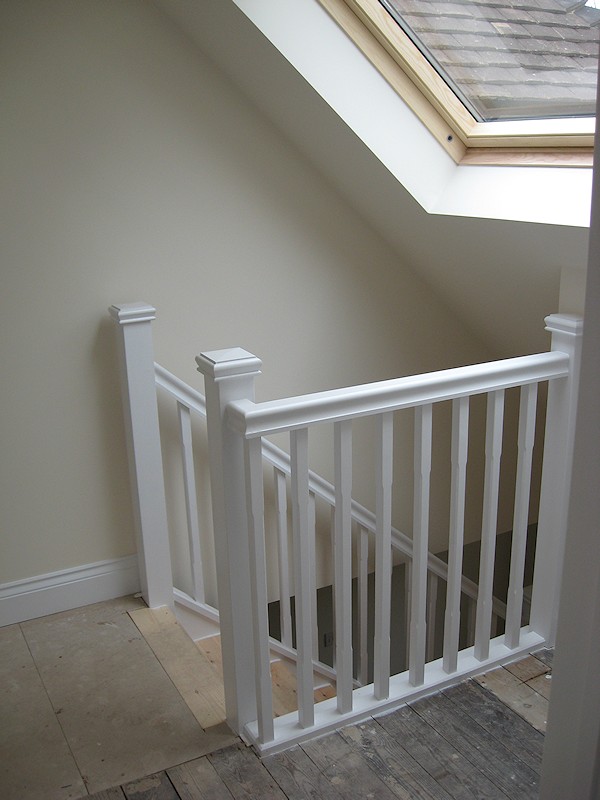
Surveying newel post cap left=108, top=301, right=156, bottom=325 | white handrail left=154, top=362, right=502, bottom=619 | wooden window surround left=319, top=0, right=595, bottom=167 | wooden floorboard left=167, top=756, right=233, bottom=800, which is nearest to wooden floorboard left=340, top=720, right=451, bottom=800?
wooden floorboard left=167, top=756, right=233, bottom=800

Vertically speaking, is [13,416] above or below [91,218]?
below

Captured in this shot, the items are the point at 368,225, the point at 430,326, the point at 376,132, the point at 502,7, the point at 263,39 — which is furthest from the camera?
the point at 430,326

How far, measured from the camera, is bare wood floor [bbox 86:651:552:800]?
1.68 meters

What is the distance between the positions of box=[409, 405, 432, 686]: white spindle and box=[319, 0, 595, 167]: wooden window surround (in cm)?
72

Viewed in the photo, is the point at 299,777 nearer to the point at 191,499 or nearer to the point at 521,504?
the point at 521,504

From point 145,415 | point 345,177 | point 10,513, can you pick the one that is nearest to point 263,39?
point 345,177

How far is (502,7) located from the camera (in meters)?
1.74

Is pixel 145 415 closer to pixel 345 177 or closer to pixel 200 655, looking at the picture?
pixel 200 655

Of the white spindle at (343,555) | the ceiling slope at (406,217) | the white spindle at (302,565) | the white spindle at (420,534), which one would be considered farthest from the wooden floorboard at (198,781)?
the ceiling slope at (406,217)

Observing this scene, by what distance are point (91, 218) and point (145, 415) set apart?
61 cm

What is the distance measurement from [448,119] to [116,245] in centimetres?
104

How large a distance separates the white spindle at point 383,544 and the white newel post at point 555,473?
1.49ft

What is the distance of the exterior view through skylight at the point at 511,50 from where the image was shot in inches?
65.7

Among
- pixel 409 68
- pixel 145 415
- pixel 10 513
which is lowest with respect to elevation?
pixel 10 513
